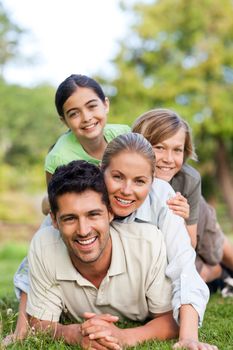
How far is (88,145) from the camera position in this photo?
4562 mm

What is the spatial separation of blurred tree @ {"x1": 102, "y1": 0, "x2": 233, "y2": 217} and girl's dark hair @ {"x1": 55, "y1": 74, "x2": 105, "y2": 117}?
1811 centimetres

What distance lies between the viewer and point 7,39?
26.9 m

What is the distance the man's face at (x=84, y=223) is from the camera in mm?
3348

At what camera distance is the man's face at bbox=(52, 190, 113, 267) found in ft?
11.0

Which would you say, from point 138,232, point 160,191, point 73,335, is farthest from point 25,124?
point 73,335

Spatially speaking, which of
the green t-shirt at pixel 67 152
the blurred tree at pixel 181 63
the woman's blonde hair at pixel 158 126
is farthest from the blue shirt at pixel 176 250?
the blurred tree at pixel 181 63

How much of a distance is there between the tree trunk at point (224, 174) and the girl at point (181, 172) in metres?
20.5

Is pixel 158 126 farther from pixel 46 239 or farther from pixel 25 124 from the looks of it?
pixel 25 124

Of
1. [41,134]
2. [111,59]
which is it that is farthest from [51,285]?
[41,134]

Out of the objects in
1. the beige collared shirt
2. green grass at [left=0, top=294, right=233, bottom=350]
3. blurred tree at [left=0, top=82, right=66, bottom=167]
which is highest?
blurred tree at [left=0, top=82, right=66, bottom=167]

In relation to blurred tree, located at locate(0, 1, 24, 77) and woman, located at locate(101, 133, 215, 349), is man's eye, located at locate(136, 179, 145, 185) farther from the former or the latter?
blurred tree, located at locate(0, 1, 24, 77)

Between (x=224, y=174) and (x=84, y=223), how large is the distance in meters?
23.0

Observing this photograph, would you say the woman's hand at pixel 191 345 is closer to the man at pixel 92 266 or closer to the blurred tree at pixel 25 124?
the man at pixel 92 266

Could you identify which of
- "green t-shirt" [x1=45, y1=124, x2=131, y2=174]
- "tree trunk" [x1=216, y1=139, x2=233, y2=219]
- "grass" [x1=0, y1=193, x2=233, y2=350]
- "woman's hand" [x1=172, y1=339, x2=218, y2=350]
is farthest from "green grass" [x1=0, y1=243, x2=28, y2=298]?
"tree trunk" [x1=216, y1=139, x2=233, y2=219]
